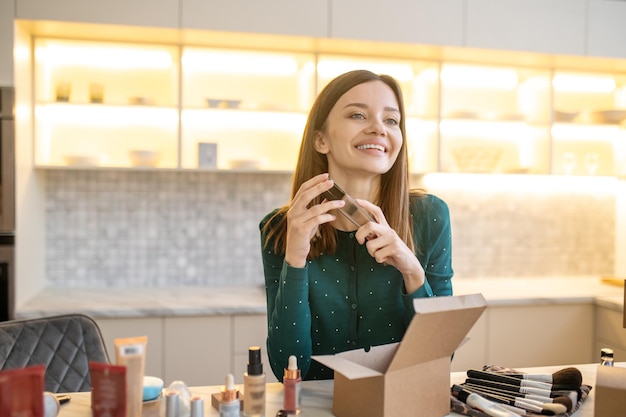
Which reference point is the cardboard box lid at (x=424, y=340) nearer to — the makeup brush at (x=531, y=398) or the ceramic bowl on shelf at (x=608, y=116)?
the makeup brush at (x=531, y=398)

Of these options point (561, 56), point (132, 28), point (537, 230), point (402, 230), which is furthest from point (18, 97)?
point (537, 230)

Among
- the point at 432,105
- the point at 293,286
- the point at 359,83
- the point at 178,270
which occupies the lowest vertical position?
the point at 178,270

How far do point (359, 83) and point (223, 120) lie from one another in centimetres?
193

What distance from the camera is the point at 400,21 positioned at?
3.00 metres

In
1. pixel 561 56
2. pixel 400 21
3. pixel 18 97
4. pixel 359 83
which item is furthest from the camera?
pixel 561 56

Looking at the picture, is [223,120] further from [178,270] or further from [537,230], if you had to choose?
[537,230]

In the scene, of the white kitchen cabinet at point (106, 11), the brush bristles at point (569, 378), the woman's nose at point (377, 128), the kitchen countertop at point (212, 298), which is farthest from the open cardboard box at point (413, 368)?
the white kitchen cabinet at point (106, 11)

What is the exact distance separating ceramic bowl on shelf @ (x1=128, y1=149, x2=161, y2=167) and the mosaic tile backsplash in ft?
1.00

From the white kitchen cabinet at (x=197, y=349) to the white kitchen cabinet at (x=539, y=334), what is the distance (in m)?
1.44

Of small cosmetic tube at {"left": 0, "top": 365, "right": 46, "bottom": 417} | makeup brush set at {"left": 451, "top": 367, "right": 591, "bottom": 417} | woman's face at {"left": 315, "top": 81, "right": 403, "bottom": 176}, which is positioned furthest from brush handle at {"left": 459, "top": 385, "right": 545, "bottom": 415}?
small cosmetic tube at {"left": 0, "top": 365, "right": 46, "bottom": 417}

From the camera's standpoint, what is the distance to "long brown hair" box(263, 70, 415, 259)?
1.57 m

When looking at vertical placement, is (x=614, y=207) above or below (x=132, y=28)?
below

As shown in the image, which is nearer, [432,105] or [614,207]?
[432,105]

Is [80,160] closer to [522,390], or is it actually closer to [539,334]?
[522,390]
